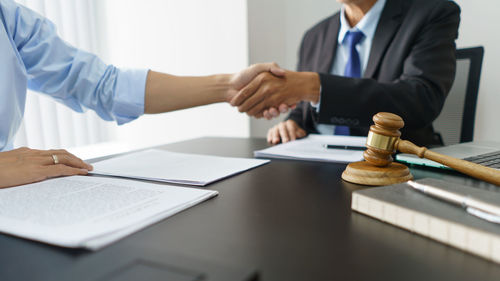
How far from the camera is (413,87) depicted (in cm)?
109

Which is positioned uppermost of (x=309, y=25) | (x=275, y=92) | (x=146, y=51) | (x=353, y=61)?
(x=309, y=25)

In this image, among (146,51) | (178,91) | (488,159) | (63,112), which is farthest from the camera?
(146,51)

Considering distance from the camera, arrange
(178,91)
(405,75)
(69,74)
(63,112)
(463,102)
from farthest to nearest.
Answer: (63,112) < (463,102) < (405,75) < (178,91) < (69,74)

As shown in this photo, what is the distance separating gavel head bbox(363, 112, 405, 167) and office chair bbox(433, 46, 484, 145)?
0.90 meters

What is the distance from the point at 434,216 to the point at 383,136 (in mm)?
219

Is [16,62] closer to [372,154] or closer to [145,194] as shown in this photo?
[145,194]

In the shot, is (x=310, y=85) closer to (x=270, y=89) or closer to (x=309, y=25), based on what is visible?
(x=270, y=89)

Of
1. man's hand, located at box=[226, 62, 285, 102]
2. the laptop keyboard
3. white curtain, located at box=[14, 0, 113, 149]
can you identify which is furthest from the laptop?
white curtain, located at box=[14, 0, 113, 149]

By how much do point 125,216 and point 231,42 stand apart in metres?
1.68

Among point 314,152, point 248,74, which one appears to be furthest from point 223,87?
point 314,152

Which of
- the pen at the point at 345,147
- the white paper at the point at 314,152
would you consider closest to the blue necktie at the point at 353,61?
the white paper at the point at 314,152

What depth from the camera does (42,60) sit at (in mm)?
918

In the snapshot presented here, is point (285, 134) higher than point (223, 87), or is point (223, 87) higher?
point (223, 87)

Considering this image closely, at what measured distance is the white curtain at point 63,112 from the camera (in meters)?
1.77
